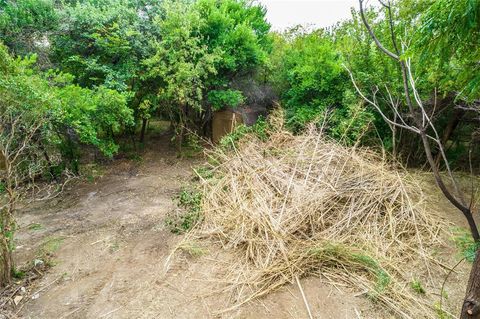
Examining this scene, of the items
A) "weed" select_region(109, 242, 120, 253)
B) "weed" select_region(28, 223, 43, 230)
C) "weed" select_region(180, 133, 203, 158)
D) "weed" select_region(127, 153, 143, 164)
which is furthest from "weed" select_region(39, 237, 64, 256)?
"weed" select_region(180, 133, 203, 158)

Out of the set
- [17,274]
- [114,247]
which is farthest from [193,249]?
[17,274]

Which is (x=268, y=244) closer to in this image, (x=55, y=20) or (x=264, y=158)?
(x=264, y=158)

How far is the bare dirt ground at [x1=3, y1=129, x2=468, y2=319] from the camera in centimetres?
319

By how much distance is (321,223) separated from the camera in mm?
4289

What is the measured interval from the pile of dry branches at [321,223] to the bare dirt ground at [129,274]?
0.25m

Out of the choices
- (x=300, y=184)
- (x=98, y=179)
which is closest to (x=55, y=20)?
(x=98, y=179)

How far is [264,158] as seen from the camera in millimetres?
5941

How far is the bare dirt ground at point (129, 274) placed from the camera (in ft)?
10.5

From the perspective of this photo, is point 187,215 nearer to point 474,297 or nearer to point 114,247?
point 114,247

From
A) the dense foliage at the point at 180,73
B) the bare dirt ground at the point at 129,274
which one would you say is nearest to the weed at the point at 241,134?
the dense foliage at the point at 180,73

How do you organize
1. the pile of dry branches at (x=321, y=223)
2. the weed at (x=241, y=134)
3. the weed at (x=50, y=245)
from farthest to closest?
the weed at (x=241, y=134) → the weed at (x=50, y=245) → the pile of dry branches at (x=321, y=223)

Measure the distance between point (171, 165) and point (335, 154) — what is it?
5143 millimetres

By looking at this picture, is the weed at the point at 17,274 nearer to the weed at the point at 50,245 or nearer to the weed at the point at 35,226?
the weed at the point at 50,245

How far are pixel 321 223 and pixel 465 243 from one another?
7.06 ft
